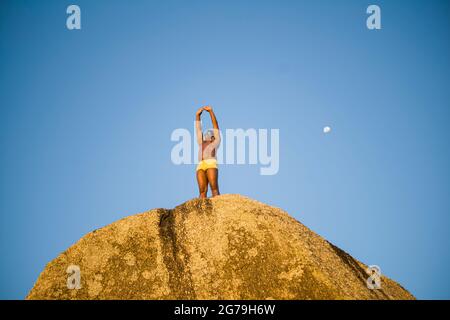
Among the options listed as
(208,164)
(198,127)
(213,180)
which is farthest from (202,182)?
(198,127)

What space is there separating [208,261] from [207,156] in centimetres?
487

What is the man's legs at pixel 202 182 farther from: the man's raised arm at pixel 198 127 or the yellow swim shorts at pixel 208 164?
the man's raised arm at pixel 198 127

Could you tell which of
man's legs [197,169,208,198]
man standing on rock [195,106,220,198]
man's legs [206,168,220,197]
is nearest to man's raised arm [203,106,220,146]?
man standing on rock [195,106,220,198]

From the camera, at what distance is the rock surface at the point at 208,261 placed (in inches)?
362

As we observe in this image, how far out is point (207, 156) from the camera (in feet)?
45.3

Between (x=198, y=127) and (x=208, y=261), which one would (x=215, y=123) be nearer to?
(x=198, y=127)

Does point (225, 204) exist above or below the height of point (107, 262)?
above

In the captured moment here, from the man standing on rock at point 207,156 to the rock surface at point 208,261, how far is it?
2026 mm

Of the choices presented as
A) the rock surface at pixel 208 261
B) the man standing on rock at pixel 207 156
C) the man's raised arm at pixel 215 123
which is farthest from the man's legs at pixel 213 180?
the rock surface at pixel 208 261
